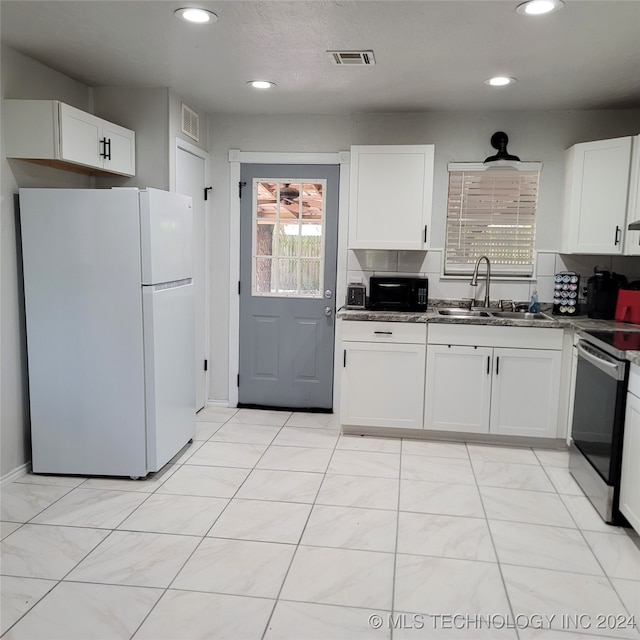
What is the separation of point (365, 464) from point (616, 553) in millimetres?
1464

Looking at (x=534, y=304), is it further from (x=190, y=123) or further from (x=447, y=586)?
(x=190, y=123)

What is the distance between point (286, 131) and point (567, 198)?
217 cm

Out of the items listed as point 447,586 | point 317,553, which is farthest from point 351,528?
point 447,586

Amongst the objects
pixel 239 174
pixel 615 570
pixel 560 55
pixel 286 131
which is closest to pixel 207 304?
pixel 239 174

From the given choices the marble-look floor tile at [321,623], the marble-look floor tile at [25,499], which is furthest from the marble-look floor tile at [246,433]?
the marble-look floor tile at [321,623]

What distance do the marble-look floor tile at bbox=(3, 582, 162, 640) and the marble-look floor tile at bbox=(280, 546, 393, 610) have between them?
0.56 metres

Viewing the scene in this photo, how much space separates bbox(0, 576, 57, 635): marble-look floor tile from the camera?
6.64 feet

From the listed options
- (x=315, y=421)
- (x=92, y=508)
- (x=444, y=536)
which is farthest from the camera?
(x=315, y=421)

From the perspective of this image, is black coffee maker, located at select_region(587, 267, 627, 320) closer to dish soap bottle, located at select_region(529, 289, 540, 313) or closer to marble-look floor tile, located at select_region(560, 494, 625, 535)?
dish soap bottle, located at select_region(529, 289, 540, 313)

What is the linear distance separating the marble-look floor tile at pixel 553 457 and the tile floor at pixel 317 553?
0.02 metres

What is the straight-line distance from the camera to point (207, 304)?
14.9 ft

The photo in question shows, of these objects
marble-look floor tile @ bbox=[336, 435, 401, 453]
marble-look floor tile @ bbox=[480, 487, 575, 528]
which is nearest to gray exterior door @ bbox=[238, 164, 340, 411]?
marble-look floor tile @ bbox=[336, 435, 401, 453]

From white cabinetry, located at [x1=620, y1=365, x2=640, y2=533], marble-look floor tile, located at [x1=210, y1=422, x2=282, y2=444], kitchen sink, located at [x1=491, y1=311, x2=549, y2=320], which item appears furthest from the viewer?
kitchen sink, located at [x1=491, y1=311, x2=549, y2=320]

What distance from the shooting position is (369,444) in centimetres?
387
